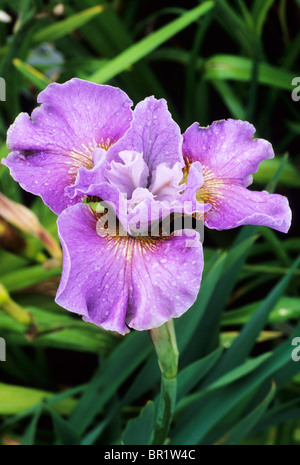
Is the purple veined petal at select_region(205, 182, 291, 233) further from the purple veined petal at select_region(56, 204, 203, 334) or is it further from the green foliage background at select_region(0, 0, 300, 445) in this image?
the green foliage background at select_region(0, 0, 300, 445)

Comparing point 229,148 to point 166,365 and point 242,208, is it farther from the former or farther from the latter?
point 166,365

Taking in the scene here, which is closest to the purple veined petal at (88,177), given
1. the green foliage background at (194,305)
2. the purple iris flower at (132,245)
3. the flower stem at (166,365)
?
the purple iris flower at (132,245)

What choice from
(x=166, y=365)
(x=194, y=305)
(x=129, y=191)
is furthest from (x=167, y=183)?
(x=194, y=305)

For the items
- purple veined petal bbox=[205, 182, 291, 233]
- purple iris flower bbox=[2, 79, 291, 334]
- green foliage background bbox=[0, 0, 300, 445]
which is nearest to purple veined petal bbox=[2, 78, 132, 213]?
purple iris flower bbox=[2, 79, 291, 334]

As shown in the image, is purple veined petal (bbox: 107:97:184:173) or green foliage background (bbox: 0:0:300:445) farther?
green foliage background (bbox: 0:0:300:445)

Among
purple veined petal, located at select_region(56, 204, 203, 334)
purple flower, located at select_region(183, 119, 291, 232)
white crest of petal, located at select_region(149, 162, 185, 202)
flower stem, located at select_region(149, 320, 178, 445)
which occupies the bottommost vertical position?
flower stem, located at select_region(149, 320, 178, 445)
